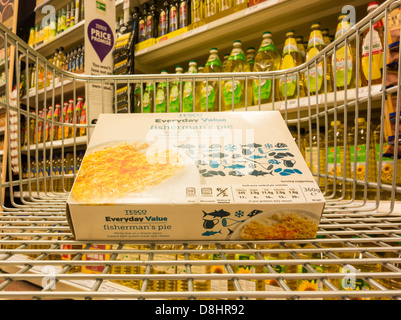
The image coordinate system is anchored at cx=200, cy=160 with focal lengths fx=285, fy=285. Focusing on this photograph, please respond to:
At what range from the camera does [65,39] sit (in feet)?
8.29

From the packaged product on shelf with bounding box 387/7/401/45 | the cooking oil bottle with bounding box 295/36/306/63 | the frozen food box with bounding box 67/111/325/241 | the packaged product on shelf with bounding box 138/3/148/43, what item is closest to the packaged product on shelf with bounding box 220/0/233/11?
the cooking oil bottle with bounding box 295/36/306/63

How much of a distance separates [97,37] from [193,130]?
4.67ft

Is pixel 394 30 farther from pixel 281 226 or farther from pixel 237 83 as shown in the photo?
pixel 237 83

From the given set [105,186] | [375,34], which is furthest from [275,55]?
[105,186]

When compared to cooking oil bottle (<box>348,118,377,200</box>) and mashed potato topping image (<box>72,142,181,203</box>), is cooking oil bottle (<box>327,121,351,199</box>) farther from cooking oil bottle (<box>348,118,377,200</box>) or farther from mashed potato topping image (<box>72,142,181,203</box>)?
mashed potato topping image (<box>72,142,181,203</box>)

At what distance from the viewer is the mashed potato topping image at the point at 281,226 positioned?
417 millimetres

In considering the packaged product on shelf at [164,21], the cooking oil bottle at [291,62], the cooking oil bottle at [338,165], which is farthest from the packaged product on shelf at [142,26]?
the cooking oil bottle at [338,165]

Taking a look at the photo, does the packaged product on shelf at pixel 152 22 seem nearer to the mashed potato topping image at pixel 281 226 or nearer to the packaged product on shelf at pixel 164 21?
the packaged product on shelf at pixel 164 21

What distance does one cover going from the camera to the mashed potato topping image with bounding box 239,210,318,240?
417mm

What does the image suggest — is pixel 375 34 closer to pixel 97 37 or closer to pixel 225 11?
pixel 225 11

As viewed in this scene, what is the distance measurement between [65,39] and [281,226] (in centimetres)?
274

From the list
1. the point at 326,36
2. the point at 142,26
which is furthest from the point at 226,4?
the point at 142,26

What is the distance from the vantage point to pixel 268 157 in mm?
504
